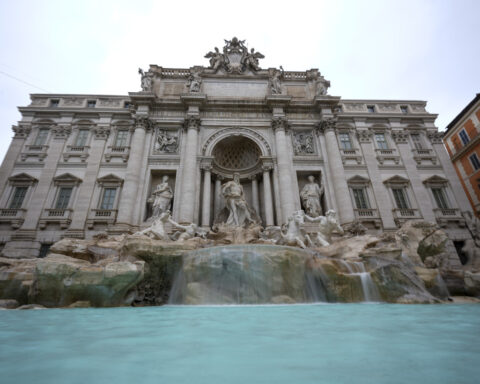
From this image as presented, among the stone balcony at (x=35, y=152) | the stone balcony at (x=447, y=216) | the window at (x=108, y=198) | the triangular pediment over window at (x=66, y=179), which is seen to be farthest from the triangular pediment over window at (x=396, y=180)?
the stone balcony at (x=35, y=152)

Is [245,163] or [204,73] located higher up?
[204,73]

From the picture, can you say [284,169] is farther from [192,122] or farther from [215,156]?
[192,122]

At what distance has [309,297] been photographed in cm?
596

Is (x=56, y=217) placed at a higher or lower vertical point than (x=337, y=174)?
lower

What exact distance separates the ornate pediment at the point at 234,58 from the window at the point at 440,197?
56.1 feet

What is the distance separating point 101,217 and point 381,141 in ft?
71.2

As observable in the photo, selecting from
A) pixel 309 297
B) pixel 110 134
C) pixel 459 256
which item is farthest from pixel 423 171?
pixel 110 134

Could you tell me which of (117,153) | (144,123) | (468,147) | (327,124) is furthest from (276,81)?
(468,147)

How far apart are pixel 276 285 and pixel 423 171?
1797 centimetres

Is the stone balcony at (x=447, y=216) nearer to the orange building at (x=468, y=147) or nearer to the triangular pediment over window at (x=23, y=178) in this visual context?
the orange building at (x=468, y=147)

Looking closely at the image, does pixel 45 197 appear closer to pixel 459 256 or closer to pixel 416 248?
pixel 416 248

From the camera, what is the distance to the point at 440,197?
16594 millimetres

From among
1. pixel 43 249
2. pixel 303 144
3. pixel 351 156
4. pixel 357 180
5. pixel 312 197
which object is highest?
pixel 303 144

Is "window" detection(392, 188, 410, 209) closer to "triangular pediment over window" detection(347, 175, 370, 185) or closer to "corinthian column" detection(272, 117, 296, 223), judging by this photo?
"triangular pediment over window" detection(347, 175, 370, 185)
